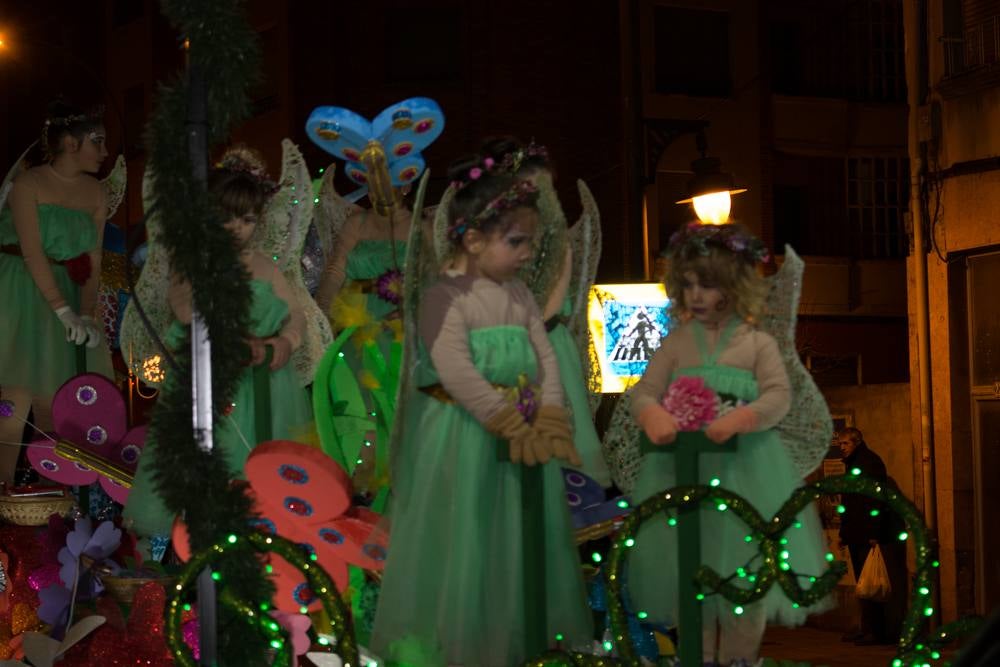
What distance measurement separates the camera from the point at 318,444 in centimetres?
706

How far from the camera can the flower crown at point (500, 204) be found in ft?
18.3

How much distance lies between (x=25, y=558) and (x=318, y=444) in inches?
53.2

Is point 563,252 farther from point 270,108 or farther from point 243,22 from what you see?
point 270,108

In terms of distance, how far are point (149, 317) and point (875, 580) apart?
6.75 m

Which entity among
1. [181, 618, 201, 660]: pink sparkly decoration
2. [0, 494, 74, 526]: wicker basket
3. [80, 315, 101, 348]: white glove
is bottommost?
[181, 618, 201, 660]: pink sparkly decoration

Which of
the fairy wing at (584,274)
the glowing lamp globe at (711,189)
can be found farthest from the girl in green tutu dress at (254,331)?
the glowing lamp globe at (711,189)

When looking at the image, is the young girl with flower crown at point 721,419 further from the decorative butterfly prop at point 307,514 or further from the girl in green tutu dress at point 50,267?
the girl in green tutu dress at point 50,267

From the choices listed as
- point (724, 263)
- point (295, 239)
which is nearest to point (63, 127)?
point (295, 239)

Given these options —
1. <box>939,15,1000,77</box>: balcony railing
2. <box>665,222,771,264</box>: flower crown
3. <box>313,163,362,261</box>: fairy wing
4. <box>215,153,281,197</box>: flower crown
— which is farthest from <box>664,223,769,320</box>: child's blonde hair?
<box>939,15,1000,77</box>: balcony railing

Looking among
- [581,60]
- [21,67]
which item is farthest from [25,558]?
[21,67]

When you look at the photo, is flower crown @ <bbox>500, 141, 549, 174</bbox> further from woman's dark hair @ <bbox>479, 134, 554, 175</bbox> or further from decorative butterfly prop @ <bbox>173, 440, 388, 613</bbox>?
decorative butterfly prop @ <bbox>173, 440, 388, 613</bbox>

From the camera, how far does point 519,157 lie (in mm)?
6051

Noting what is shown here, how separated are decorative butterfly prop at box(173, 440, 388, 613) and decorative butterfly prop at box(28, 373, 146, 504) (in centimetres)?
155

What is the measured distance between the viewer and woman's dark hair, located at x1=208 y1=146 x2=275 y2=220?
684 cm
